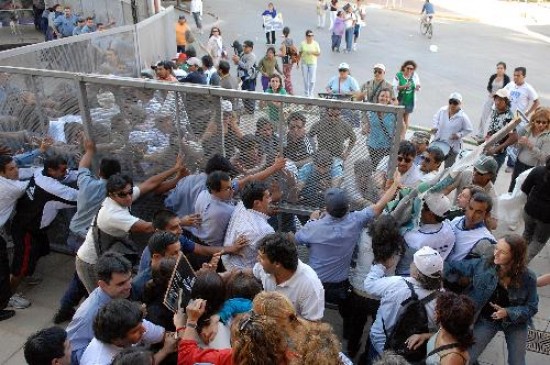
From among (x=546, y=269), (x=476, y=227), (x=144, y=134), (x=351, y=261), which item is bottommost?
(x=546, y=269)

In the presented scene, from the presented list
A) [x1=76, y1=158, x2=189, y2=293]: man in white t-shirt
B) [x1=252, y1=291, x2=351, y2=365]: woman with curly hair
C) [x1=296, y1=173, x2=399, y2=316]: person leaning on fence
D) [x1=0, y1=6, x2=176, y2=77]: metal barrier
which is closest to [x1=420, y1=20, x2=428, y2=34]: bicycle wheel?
[x1=0, y1=6, x2=176, y2=77]: metal barrier

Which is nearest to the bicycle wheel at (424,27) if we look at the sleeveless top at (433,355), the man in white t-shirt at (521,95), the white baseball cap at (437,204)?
the man in white t-shirt at (521,95)

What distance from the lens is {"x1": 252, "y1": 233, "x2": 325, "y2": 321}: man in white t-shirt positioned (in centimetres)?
351

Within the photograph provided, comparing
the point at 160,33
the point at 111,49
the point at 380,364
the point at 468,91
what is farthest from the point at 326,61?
the point at 380,364

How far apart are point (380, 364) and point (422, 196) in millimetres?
1919

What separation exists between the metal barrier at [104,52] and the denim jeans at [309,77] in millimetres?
3303

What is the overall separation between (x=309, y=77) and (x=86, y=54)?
5.95 metres

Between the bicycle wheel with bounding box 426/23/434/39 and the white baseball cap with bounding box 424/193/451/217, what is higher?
the white baseball cap with bounding box 424/193/451/217

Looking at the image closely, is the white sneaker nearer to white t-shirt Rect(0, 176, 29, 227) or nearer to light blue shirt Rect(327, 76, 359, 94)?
white t-shirt Rect(0, 176, 29, 227)

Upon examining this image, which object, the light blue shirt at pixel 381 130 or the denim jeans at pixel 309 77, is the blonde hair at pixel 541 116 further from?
the denim jeans at pixel 309 77

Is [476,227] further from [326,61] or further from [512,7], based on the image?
[512,7]

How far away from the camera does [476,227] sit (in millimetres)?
4281

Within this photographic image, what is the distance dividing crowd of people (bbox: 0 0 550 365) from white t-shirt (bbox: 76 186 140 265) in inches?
0.5

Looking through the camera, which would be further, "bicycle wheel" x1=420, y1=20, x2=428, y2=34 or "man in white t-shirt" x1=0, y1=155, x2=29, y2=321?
"bicycle wheel" x1=420, y1=20, x2=428, y2=34
